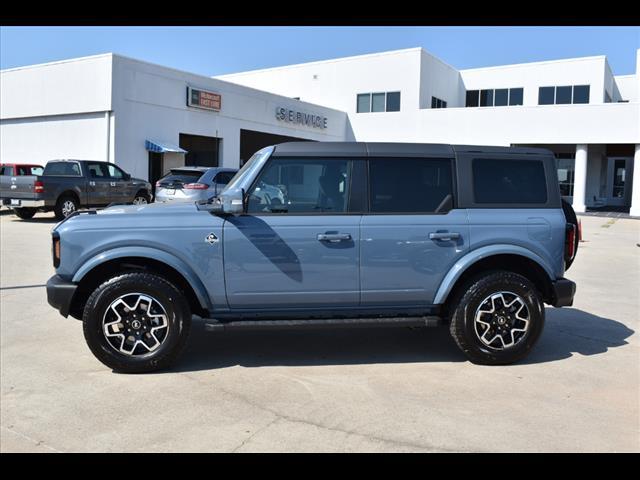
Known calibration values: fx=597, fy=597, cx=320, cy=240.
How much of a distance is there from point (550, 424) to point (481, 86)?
38391mm

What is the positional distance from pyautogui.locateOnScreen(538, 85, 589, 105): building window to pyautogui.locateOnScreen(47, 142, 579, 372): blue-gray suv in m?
33.8

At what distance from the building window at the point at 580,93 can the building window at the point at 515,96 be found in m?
3.13

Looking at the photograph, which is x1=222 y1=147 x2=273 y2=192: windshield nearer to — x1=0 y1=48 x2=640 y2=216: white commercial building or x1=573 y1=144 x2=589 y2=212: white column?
x1=0 y1=48 x2=640 y2=216: white commercial building

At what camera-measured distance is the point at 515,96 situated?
3794 centimetres

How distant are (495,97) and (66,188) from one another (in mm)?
29637

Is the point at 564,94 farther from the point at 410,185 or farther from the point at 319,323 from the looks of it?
the point at 319,323

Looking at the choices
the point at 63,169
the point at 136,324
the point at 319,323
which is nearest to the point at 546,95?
the point at 63,169

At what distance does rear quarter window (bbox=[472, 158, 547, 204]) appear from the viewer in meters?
5.36

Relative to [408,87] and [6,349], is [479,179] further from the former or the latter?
[408,87]

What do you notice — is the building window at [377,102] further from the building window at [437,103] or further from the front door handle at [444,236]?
the front door handle at [444,236]

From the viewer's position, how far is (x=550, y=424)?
13.1 ft

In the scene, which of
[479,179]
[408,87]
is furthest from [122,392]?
[408,87]

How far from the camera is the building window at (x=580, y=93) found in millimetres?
35375

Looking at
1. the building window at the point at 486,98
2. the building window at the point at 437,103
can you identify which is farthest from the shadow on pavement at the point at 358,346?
the building window at the point at 486,98
